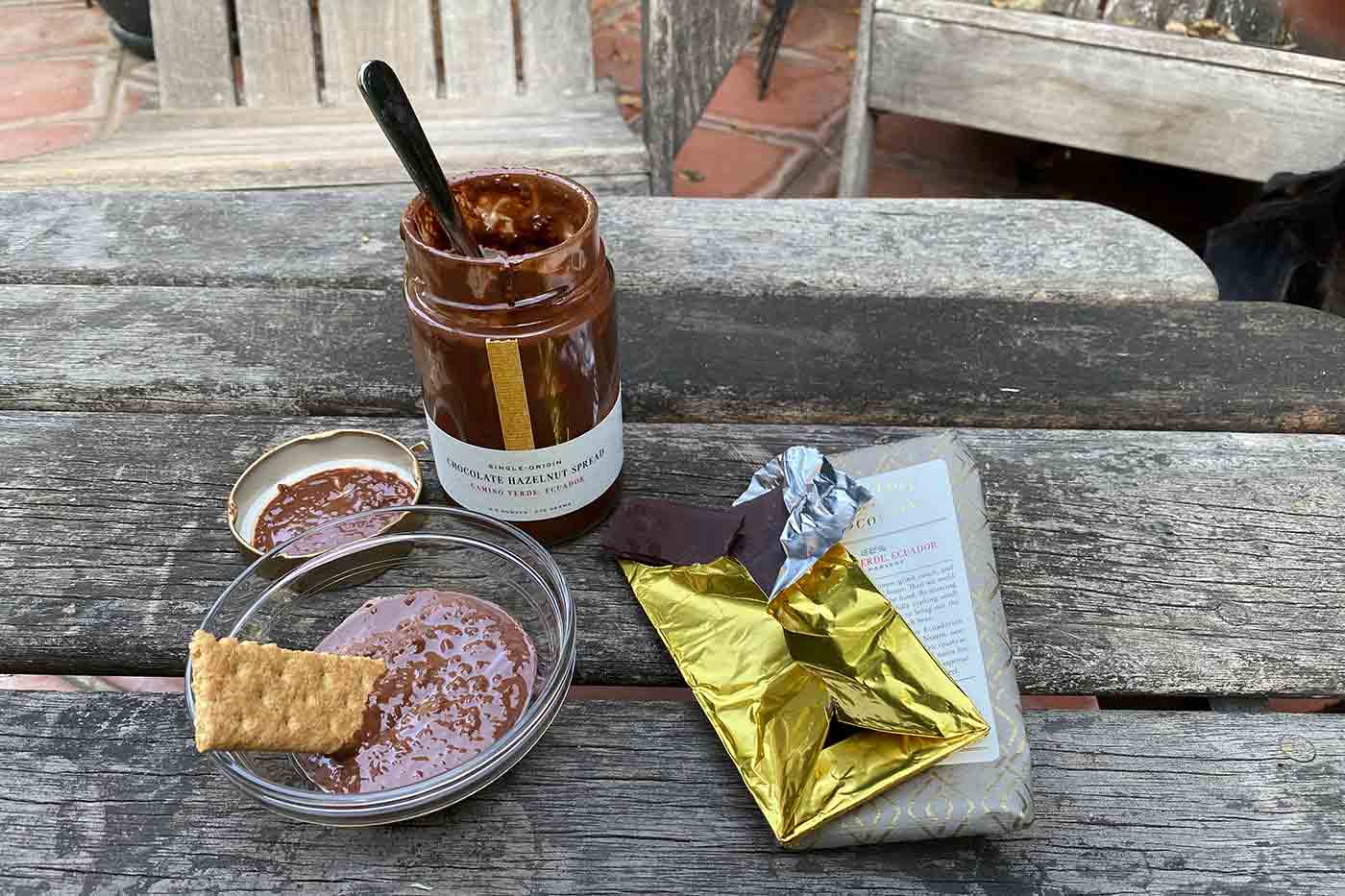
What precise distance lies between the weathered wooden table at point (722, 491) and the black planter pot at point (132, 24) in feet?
6.73

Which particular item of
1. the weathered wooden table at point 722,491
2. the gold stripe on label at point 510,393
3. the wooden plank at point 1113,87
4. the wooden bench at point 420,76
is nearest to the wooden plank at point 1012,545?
the weathered wooden table at point 722,491

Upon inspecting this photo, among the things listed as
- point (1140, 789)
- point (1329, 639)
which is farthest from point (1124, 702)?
Answer: point (1140, 789)

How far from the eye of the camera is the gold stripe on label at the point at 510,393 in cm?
70

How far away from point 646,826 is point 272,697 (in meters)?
0.24

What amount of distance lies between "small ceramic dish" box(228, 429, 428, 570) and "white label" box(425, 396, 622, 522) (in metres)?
0.06

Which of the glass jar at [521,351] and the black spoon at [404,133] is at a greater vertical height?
the black spoon at [404,133]

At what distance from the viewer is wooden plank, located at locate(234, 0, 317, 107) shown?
219 cm

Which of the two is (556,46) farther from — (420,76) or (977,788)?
(977,788)

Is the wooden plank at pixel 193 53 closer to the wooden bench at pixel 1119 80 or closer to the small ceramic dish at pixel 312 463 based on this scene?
the wooden bench at pixel 1119 80

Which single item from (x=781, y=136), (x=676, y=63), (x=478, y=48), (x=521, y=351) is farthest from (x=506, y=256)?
(x=781, y=136)

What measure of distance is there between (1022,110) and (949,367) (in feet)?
4.63

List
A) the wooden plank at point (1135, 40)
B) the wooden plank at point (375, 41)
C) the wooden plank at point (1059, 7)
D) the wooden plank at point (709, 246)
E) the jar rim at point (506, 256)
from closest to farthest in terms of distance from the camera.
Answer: the jar rim at point (506, 256) → the wooden plank at point (709, 246) → the wooden plank at point (1135, 40) → the wooden plank at point (1059, 7) → the wooden plank at point (375, 41)

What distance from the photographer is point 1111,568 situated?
80 centimetres

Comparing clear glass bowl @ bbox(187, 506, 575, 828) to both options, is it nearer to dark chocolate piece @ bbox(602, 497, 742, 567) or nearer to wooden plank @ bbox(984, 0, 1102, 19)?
dark chocolate piece @ bbox(602, 497, 742, 567)
